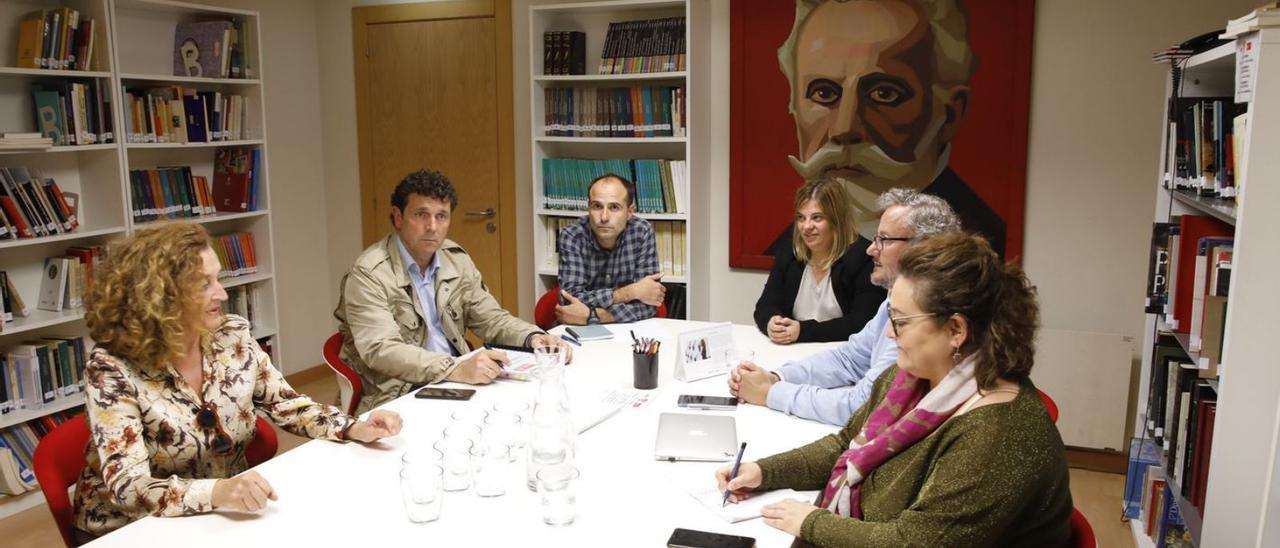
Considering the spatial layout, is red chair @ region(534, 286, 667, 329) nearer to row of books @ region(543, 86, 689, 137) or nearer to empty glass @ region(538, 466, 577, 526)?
row of books @ region(543, 86, 689, 137)

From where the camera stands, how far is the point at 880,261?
2639 millimetres

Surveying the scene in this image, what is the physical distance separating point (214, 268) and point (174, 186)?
266cm

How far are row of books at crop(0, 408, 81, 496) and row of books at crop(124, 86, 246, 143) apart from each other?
1363mm

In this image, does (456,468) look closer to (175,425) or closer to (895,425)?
(175,425)

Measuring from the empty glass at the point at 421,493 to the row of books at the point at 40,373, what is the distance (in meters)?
2.71

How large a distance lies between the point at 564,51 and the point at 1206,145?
9.82ft

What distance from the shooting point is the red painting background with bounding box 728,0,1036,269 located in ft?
13.4

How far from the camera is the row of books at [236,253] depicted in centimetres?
469

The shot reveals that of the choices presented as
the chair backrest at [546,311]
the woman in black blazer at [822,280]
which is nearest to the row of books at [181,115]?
the chair backrest at [546,311]

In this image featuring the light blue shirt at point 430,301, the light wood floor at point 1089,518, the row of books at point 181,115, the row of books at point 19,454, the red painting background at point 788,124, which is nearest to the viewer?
the light blue shirt at point 430,301

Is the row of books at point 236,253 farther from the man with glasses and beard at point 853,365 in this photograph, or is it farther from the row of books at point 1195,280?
the row of books at point 1195,280

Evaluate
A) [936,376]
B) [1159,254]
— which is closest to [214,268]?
[936,376]

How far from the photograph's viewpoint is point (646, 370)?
8.59 feet

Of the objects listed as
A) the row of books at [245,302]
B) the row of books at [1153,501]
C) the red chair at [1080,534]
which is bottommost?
the row of books at [1153,501]
